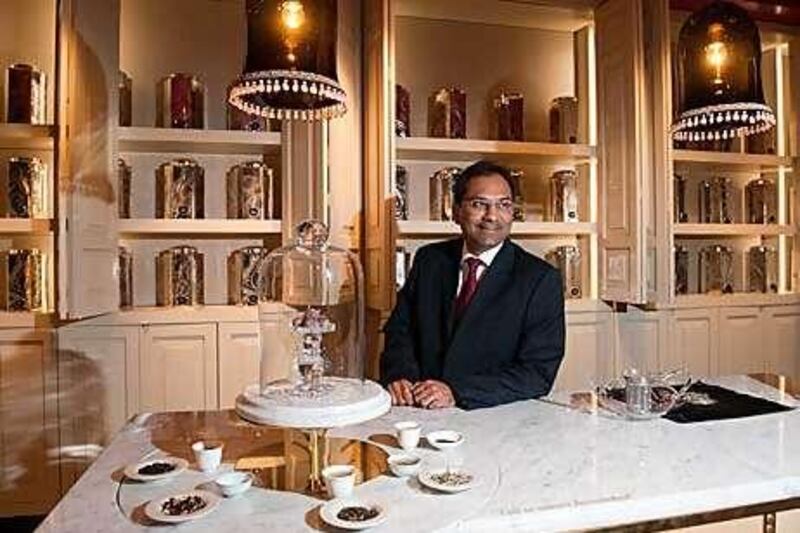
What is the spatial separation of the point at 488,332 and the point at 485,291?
13cm

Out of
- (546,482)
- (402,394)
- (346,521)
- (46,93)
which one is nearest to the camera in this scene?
(346,521)

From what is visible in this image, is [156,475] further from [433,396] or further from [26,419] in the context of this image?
[26,419]

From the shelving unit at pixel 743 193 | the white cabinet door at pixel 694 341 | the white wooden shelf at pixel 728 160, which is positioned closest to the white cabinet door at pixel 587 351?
the white cabinet door at pixel 694 341

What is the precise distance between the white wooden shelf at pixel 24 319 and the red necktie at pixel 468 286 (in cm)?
173

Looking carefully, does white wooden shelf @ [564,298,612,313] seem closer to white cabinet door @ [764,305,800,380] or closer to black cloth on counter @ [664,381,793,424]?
white cabinet door @ [764,305,800,380]

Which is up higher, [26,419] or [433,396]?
[433,396]

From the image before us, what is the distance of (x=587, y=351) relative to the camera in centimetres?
340

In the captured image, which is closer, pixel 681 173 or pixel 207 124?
pixel 207 124

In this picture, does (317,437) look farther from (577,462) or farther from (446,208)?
(446,208)

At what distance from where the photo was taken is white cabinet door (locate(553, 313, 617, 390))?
337 cm

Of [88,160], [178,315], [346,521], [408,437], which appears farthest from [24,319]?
[346,521]

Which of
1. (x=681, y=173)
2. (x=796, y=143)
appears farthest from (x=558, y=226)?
(x=796, y=143)

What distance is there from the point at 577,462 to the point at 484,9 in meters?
2.60

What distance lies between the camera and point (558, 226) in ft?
11.1
